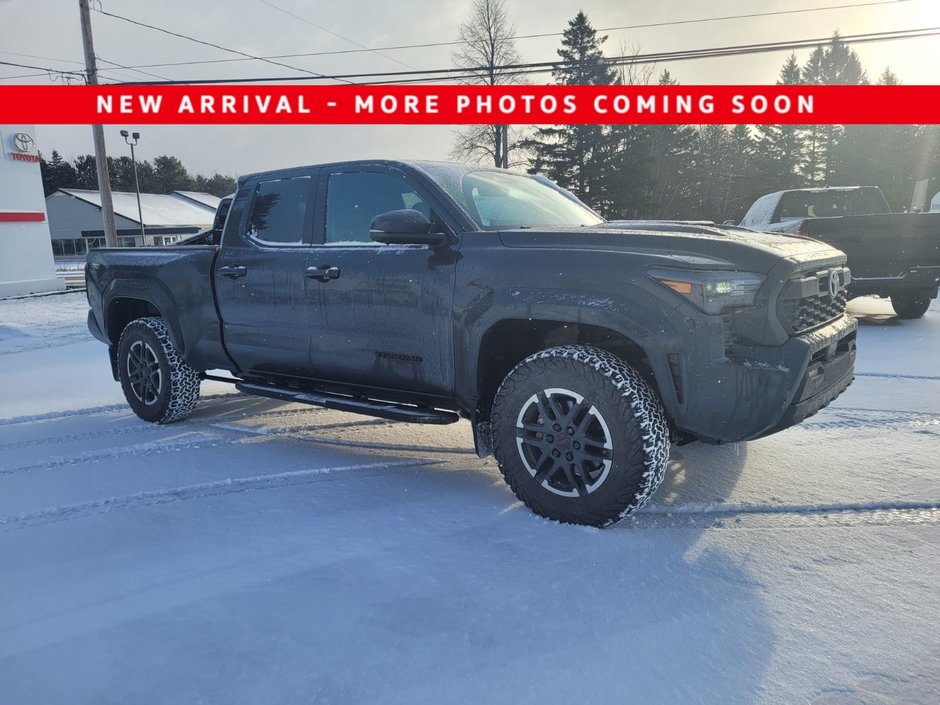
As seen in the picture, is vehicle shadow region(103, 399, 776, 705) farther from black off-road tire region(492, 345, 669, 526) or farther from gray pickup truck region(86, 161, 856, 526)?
gray pickup truck region(86, 161, 856, 526)

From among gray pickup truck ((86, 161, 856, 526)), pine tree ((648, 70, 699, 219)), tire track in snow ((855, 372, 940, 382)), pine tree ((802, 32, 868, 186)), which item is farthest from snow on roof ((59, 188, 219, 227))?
tire track in snow ((855, 372, 940, 382))

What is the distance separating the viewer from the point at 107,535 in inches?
120

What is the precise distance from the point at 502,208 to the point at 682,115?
2796cm

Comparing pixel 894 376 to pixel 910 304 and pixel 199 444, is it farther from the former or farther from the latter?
pixel 199 444

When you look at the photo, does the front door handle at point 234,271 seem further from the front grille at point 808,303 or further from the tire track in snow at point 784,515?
the front grille at point 808,303

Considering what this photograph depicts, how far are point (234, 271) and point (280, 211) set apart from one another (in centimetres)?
51

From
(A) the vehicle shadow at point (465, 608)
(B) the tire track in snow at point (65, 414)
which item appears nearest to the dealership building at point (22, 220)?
(B) the tire track in snow at point (65, 414)

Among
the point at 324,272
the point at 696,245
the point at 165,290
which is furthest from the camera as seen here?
the point at 165,290

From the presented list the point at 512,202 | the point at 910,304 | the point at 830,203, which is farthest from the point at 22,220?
the point at 910,304

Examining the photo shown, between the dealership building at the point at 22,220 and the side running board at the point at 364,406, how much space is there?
860 inches

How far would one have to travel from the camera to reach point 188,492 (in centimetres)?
359

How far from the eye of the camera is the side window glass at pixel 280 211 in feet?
13.7

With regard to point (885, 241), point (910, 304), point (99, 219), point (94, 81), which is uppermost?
point (94, 81)

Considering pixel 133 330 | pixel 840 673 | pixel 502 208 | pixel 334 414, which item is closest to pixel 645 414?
pixel 840 673
